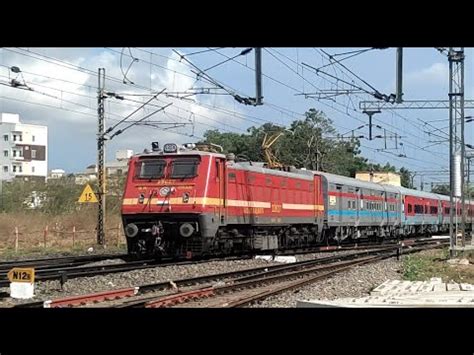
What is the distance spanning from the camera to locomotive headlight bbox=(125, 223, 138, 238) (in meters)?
17.5

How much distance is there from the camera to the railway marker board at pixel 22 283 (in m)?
11.0

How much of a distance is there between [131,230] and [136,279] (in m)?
3.38

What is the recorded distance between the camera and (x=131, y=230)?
1750 cm

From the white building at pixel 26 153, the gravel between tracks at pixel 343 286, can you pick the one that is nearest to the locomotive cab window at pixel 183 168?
the gravel between tracks at pixel 343 286

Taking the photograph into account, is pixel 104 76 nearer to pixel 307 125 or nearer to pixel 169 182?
pixel 169 182

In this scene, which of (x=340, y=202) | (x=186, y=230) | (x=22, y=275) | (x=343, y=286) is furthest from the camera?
(x=340, y=202)

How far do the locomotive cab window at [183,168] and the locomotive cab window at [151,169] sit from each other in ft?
1.00

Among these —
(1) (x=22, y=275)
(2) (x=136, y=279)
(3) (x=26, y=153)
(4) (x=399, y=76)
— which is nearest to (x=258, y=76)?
(4) (x=399, y=76)

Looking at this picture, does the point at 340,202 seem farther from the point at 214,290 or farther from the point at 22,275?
the point at 22,275

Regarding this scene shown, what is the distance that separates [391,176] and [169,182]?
3134cm

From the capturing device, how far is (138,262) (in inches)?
680

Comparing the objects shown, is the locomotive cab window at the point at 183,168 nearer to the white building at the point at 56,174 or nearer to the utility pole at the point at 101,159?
the utility pole at the point at 101,159

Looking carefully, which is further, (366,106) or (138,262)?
(366,106)
